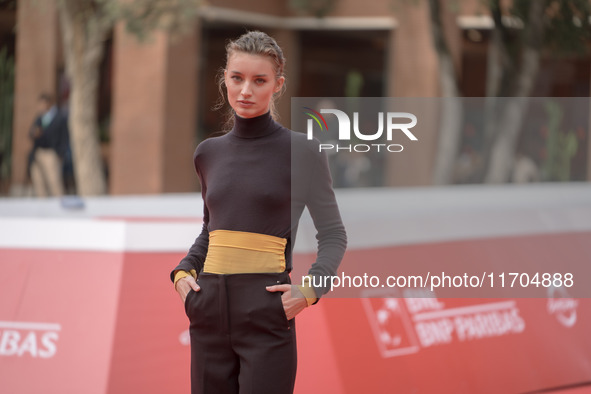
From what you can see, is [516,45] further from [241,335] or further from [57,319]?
[241,335]

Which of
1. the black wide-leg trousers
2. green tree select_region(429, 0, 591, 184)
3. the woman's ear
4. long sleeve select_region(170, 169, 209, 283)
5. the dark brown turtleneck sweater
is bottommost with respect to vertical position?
the black wide-leg trousers

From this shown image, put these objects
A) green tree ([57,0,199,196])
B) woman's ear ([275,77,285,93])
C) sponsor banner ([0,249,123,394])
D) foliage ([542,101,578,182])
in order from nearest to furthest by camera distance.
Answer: woman's ear ([275,77,285,93]) → sponsor banner ([0,249,123,394]) → foliage ([542,101,578,182]) → green tree ([57,0,199,196])

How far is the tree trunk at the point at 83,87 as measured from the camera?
37.1 ft

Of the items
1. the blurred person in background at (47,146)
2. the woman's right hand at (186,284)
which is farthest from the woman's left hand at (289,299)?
the blurred person in background at (47,146)

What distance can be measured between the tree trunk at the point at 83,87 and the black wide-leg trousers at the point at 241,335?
31.0 feet

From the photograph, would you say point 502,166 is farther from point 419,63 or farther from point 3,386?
point 419,63

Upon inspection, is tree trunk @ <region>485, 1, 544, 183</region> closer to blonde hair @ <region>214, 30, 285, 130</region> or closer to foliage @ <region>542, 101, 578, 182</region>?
foliage @ <region>542, 101, 578, 182</region>

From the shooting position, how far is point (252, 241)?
232 centimetres

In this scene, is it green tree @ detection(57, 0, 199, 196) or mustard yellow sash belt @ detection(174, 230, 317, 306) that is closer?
mustard yellow sash belt @ detection(174, 230, 317, 306)

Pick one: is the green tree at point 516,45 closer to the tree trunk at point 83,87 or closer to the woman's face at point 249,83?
the tree trunk at point 83,87

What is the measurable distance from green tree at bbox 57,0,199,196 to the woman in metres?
9.28

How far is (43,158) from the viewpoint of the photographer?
40.4ft

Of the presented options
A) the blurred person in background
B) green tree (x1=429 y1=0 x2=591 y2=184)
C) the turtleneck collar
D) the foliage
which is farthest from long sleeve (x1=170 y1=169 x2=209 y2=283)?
the blurred person in background

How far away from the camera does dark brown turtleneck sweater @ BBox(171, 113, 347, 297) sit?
7.53ft
